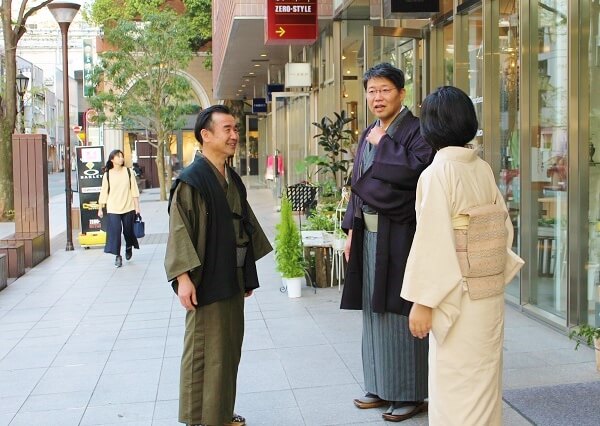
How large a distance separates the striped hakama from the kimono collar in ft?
4.26

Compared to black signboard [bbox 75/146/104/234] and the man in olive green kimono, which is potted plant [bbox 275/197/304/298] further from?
black signboard [bbox 75/146/104/234]

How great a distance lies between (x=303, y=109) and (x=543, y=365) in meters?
14.2

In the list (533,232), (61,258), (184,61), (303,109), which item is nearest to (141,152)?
(184,61)

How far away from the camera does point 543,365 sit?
5.23 m

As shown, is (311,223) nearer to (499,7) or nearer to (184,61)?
(499,7)

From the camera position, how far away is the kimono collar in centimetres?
296

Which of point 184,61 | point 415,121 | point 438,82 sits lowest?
point 415,121

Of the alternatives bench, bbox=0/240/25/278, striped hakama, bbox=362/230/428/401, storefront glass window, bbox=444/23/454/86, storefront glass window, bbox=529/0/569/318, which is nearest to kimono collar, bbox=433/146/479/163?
striped hakama, bbox=362/230/428/401

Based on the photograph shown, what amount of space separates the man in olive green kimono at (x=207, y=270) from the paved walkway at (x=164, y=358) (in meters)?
0.58

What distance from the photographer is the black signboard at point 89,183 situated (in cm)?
1362

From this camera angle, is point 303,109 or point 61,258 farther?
point 303,109

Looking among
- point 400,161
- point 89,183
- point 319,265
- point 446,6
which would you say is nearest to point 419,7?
point 446,6

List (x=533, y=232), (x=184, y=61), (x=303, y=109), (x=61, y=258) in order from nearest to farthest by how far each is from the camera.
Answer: (x=533, y=232) → (x=61, y=258) → (x=303, y=109) → (x=184, y=61)

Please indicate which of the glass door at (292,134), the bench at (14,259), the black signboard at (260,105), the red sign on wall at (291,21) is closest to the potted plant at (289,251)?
the bench at (14,259)
